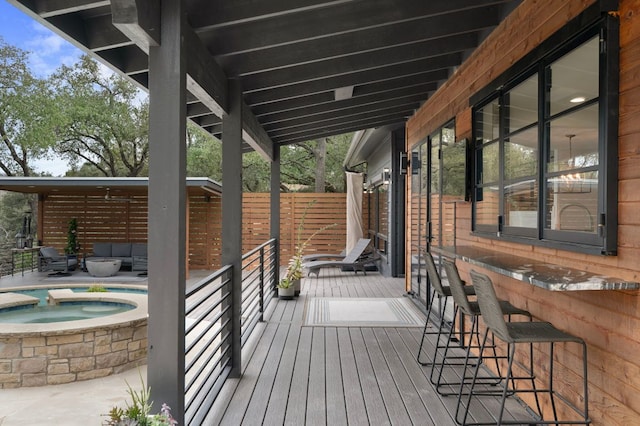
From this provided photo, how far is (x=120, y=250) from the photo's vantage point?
11344 millimetres

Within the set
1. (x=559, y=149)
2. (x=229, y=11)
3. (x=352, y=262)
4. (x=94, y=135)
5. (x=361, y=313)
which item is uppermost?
(x=94, y=135)

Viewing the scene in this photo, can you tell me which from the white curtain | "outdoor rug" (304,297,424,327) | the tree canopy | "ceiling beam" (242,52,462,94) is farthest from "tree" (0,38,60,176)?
"ceiling beam" (242,52,462,94)

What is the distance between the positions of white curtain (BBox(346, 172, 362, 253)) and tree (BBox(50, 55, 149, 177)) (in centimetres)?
956

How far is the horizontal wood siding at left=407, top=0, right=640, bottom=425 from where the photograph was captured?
1942mm

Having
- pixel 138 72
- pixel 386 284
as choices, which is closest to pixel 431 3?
pixel 138 72

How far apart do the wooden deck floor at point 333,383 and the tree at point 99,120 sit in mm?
14607

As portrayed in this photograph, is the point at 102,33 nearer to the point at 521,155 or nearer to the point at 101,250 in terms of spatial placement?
the point at 521,155

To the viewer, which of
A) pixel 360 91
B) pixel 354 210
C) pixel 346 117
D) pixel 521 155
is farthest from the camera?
pixel 354 210

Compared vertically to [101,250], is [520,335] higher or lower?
higher

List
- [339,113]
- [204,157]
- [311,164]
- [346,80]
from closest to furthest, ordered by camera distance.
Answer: [346,80]
[339,113]
[204,157]
[311,164]

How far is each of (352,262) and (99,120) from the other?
41.2ft

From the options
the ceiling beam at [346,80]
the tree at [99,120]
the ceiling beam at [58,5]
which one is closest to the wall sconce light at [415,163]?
the ceiling beam at [346,80]

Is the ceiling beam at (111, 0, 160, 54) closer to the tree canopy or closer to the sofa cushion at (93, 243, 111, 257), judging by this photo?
the sofa cushion at (93, 243, 111, 257)

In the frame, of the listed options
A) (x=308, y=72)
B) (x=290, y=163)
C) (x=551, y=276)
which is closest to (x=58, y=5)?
(x=308, y=72)
